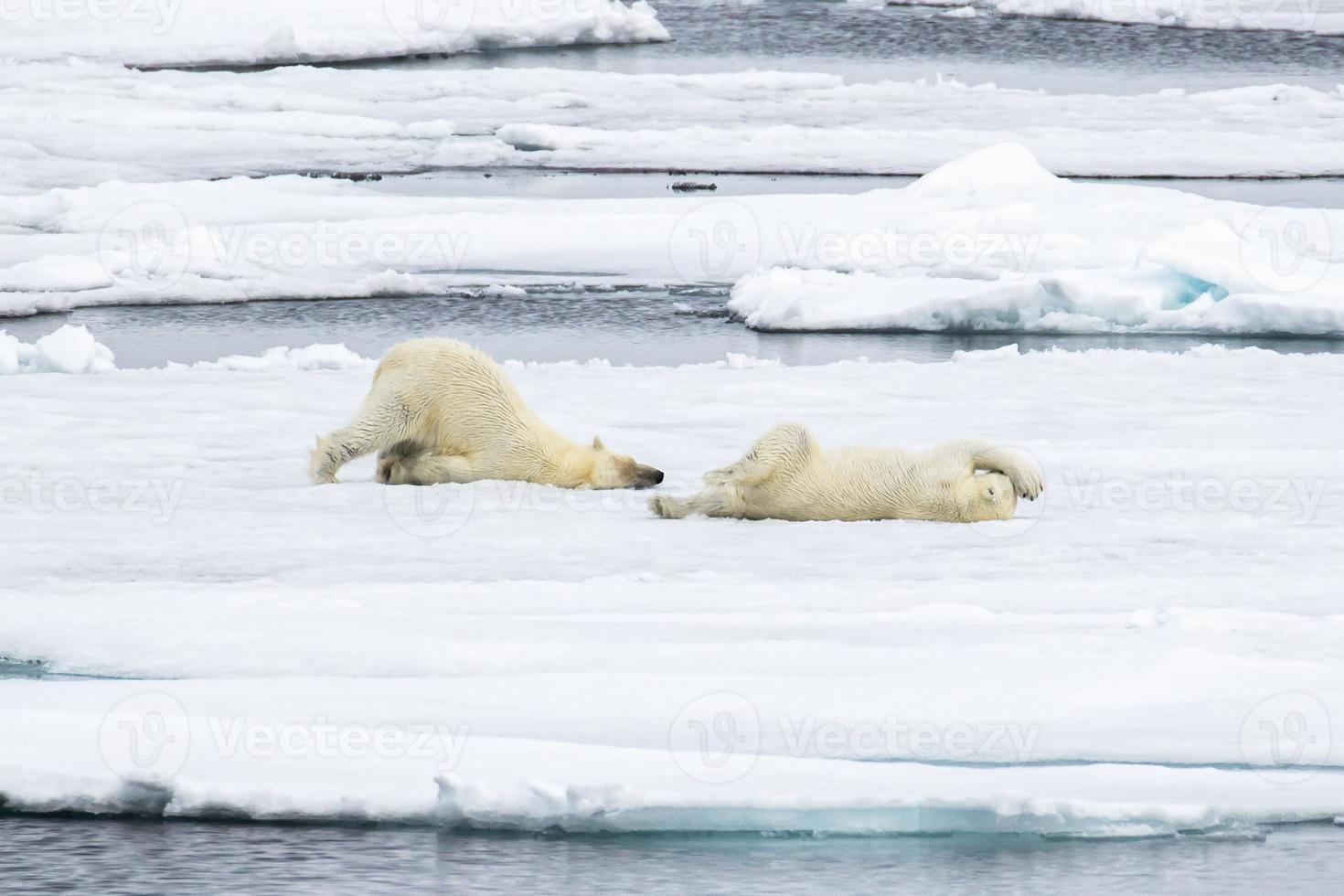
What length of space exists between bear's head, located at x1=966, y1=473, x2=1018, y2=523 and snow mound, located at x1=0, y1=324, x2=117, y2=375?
4690mm

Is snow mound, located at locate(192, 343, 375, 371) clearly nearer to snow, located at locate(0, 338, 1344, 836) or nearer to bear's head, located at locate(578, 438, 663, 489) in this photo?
snow, located at locate(0, 338, 1344, 836)

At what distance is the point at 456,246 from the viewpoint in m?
13.9

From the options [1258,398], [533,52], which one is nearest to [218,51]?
[533,52]

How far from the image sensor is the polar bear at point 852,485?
5.91 m

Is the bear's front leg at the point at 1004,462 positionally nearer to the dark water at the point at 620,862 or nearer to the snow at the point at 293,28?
the dark water at the point at 620,862

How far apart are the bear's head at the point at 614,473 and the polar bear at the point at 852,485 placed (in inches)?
15.3

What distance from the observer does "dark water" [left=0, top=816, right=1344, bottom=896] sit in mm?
3580

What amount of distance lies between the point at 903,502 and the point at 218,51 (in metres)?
19.9

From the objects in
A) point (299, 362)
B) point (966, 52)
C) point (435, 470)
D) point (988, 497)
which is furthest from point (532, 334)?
point (966, 52)

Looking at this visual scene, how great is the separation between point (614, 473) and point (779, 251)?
286 inches

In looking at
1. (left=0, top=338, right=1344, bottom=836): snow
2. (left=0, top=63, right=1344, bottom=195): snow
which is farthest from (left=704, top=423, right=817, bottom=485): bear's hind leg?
(left=0, top=63, right=1344, bottom=195): snow

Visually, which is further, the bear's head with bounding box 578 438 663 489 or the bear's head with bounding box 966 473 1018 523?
the bear's head with bounding box 578 438 663 489

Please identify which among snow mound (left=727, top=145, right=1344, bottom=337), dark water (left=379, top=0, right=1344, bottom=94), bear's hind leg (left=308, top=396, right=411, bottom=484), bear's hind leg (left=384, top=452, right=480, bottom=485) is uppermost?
dark water (left=379, top=0, right=1344, bottom=94)

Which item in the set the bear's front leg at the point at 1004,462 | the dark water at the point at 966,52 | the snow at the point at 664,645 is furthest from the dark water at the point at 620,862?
the dark water at the point at 966,52
